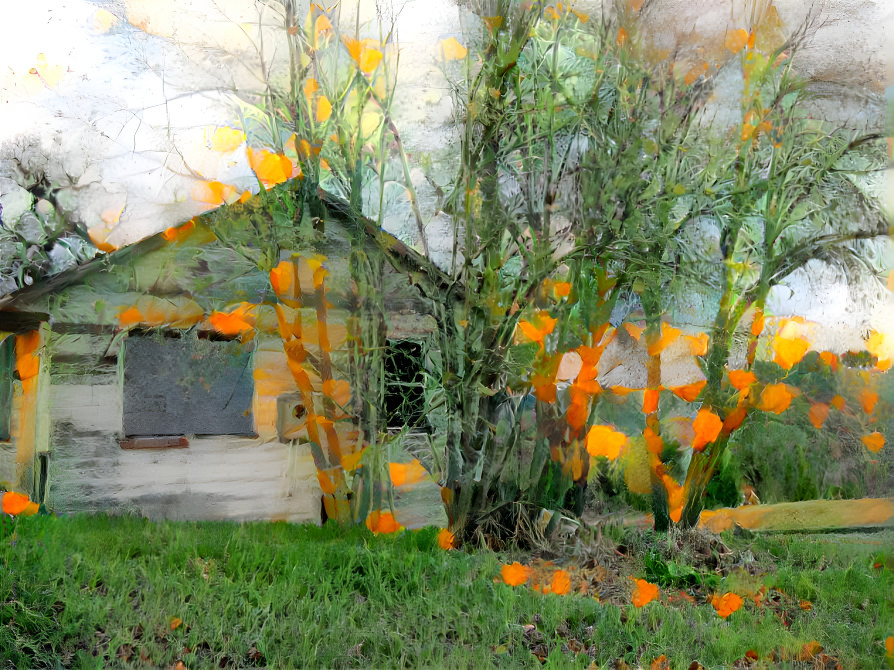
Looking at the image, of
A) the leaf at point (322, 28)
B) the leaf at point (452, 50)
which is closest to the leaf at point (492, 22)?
the leaf at point (452, 50)

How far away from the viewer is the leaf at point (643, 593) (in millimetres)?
5129

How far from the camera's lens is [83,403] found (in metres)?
7.44

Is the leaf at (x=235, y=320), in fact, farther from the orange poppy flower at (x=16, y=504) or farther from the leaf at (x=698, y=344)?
the leaf at (x=698, y=344)

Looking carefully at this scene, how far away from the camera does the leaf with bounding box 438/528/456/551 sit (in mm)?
6061

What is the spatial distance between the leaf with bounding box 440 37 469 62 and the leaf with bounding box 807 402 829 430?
4.95 meters

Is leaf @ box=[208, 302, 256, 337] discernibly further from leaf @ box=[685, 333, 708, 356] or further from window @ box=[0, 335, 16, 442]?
leaf @ box=[685, 333, 708, 356]

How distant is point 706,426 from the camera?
22.8ft

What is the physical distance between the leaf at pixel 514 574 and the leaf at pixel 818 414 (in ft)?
12.2

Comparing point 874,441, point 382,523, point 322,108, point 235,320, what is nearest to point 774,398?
point 874,441

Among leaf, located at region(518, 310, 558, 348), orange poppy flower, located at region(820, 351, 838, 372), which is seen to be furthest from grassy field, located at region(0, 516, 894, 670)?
leaf, located at region(518, 310, 558, 348)

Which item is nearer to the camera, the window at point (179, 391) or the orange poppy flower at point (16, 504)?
the orange poppy flower at point (16, 504)

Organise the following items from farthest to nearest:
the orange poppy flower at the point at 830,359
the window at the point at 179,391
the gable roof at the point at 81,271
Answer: the window at the point at 179,391
the gable roof at the point at 81,271
the orange poppy flower at the point at 830,359

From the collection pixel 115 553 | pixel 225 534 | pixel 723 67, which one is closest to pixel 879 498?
pixel 723 67

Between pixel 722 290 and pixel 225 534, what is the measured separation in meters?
5.20
